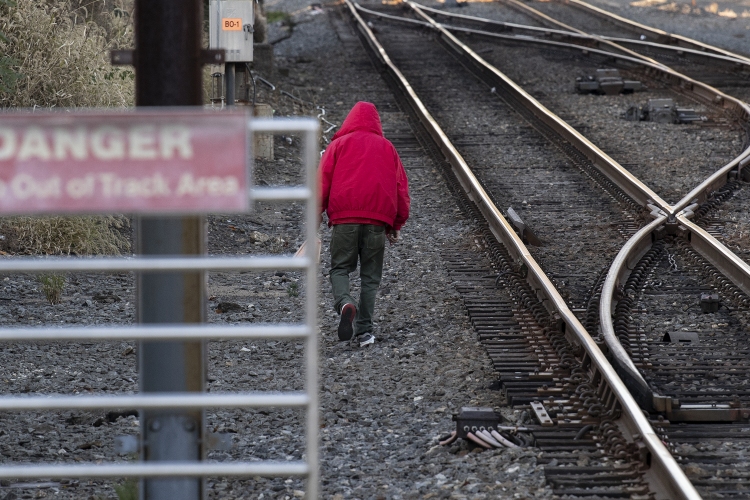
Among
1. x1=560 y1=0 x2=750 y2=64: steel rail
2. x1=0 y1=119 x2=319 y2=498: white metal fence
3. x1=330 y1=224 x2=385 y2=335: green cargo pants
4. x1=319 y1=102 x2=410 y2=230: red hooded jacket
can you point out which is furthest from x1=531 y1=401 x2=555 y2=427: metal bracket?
x1=560 y1=0 x2=750 y2=64: steel rail

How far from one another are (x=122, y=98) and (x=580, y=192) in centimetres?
504

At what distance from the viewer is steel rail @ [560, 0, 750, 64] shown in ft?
76.8

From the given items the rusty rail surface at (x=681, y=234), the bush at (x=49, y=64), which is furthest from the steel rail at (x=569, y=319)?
the bush at (x=49, y=64)

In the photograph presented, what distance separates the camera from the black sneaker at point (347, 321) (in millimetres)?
7500

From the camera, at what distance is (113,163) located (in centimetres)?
328

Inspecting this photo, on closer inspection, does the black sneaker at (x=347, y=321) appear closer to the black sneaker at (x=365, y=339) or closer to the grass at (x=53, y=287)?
the black sneaker at (x=365, y=339)

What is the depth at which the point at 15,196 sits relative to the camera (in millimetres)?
3287

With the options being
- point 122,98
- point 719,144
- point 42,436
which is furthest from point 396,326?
point 719,144

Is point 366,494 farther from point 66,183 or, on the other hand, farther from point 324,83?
point 324,83

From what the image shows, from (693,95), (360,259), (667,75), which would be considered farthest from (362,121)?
(667,75)

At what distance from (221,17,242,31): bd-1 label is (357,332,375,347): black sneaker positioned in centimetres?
625

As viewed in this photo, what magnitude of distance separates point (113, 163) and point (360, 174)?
13.8 ft

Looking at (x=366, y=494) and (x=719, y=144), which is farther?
(x=719, y=144)

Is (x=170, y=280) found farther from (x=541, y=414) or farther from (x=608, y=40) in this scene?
(x=608, y=40)
